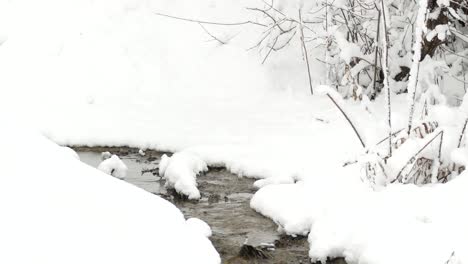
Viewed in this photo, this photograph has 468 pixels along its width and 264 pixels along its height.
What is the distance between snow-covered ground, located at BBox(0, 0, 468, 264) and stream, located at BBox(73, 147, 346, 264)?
0.39 feet

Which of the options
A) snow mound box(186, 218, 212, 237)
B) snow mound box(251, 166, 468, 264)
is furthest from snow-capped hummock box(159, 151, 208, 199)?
snow mound box(186, 218, 212, 237)

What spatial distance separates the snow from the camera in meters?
3.55

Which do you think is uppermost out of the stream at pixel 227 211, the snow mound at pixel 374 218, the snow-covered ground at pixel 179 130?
the snow-covered ground at pixel 179 130

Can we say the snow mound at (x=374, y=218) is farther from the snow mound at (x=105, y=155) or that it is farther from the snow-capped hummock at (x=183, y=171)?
the snow mound at (x=105, y=155)

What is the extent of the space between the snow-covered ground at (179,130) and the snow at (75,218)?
0.01 m

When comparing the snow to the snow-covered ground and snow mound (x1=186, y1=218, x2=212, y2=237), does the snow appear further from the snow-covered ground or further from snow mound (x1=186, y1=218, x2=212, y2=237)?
snow mound (x1=186, y1=218, x2=212, y2=237)

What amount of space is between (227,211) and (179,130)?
1908 millimetres

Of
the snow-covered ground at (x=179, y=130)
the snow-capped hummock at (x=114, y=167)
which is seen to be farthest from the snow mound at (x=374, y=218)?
the snow-capped hummock at (x=114, y=167)

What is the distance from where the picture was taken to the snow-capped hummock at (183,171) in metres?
5.91

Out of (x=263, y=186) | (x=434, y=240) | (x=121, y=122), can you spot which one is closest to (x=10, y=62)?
(x=121, y=122)

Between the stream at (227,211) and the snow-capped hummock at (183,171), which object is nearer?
the stream at (227,211)

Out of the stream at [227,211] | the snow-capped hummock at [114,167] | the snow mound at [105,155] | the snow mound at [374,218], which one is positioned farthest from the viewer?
the snow mound at [105,155]

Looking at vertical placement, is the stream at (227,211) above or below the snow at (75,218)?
below

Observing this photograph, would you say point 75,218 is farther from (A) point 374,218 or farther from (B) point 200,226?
(A) point 374,218
